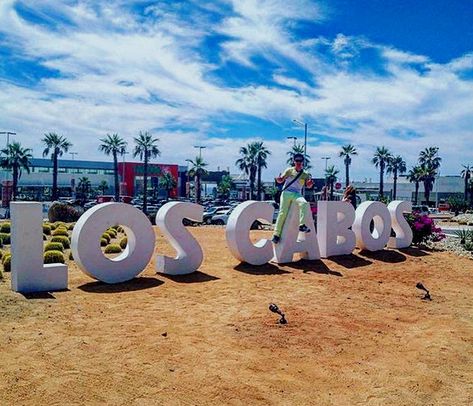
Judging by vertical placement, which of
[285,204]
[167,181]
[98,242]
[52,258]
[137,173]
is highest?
[137,173]

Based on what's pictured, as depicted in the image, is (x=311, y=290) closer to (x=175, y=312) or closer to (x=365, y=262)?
(x=175, y=312)

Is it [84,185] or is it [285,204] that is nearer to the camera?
[285,204]

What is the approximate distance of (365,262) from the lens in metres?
14.0

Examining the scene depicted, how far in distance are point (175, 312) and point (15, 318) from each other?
8.30ft

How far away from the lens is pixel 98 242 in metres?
10.2

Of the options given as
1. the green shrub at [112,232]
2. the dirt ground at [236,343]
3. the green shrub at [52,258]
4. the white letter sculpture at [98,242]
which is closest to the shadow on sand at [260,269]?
the dirt ground at [236,343]

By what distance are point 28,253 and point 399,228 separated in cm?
1211

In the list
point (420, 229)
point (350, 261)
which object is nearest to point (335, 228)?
point (350, 261)

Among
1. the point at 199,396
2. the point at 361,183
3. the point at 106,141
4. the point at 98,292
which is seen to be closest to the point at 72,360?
the point at 199,396

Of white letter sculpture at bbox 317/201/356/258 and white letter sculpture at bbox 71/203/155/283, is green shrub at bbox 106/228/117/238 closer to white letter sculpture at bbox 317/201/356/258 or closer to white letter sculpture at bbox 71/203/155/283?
white letter sculpture at bbox 317/201/356/258

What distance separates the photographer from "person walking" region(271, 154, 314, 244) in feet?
43.0

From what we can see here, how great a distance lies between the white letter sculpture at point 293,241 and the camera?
43.5ft

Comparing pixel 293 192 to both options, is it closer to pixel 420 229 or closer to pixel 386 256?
pixel 386 256

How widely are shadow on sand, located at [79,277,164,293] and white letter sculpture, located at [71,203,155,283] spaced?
146 millimetres
